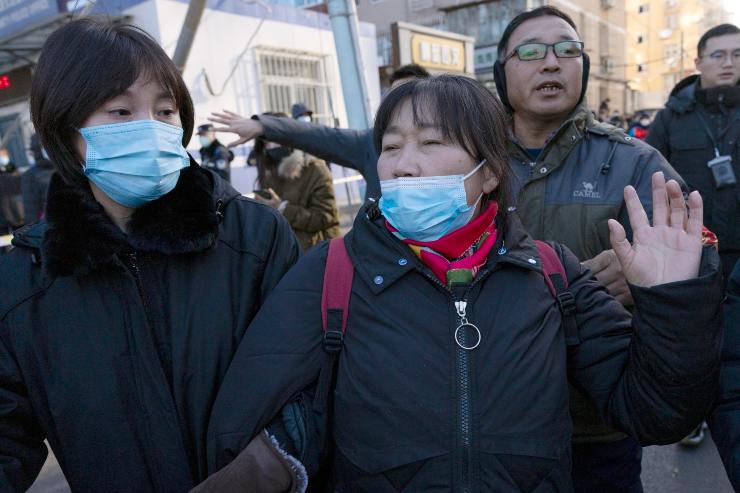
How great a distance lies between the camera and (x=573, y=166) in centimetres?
203

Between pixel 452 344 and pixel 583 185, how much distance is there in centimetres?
97

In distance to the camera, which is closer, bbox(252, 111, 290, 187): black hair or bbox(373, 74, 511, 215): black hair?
bbox(373, 74, 511, 215): black hair

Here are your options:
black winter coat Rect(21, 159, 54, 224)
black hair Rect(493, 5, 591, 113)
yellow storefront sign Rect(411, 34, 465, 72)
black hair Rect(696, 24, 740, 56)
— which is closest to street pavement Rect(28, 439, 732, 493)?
black hair Rect(493, 5, 591, 113)

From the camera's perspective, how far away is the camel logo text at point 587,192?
1.94m

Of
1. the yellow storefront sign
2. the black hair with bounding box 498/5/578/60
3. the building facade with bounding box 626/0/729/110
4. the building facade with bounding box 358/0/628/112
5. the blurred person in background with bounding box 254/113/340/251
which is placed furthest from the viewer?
the building facade with bounding box 626/0/729/110

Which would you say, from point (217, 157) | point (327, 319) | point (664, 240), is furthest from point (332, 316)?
point (217, 157)

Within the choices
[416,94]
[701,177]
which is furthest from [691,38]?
[416,94]

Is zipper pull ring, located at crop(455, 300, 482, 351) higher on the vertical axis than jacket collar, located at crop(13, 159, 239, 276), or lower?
lower

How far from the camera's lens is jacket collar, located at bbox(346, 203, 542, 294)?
1384 mm

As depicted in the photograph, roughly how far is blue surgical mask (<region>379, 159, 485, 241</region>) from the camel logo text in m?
0.62

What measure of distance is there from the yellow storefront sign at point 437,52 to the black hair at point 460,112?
236 inches

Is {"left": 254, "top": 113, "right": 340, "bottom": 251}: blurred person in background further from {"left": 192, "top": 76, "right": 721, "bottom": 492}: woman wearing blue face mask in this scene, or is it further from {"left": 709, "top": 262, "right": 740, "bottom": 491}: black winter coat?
{"left": 709, "top": 262, "right": 740, "bottom": 491}: black winter coat

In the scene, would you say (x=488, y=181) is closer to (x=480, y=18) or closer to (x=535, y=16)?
(x=535, y=16)

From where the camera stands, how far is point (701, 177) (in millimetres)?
3541
